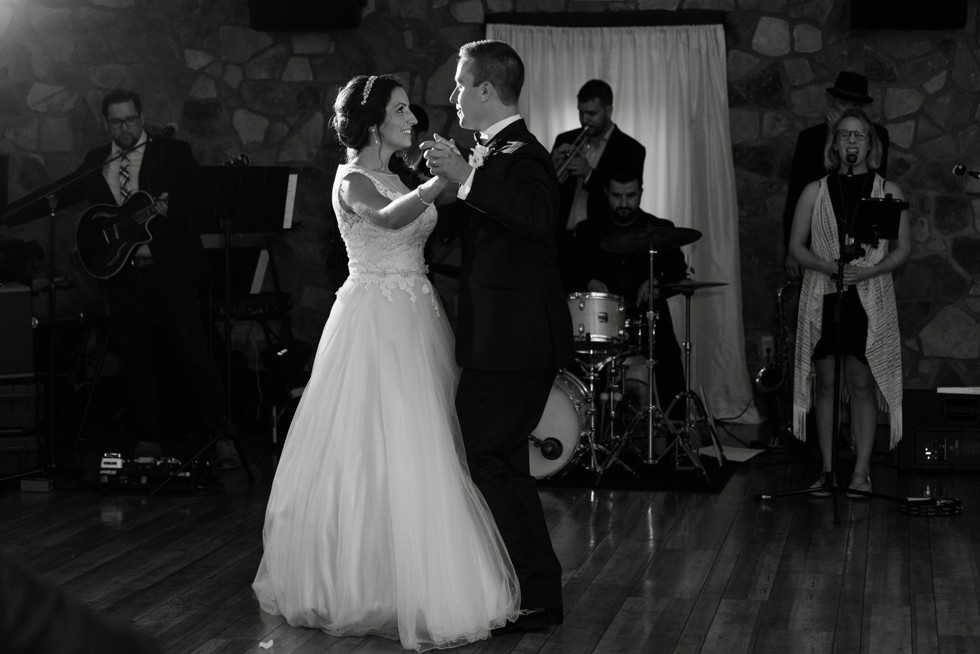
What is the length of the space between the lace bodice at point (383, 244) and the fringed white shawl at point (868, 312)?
2498 mm

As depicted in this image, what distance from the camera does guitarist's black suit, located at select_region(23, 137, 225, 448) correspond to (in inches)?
253

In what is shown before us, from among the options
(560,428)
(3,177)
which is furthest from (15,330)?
(560,428)

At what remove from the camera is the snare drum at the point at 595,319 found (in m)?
6.15

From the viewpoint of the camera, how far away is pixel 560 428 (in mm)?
6098

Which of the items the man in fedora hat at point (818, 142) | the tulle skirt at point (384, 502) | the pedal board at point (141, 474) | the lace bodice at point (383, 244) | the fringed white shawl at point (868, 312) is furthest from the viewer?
the man in fedora hat at point (818, 142)

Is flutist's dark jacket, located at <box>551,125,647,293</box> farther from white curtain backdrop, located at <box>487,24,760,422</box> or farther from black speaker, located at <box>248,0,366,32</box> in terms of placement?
black speaker, located at <box>248,0,366,32</box>

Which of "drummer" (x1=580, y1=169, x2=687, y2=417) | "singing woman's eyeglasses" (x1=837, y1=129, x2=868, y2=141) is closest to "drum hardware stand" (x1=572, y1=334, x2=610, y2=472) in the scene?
"drummer" (x1=580, y1=169, x2=687, y2=417)

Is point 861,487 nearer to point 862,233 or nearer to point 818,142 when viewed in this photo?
point 862,233

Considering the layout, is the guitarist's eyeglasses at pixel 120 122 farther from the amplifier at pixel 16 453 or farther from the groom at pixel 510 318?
the groom at pixel 510 318

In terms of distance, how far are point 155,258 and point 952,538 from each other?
4067 mm

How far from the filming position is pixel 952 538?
502 cm

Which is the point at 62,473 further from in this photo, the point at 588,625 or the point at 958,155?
the point at 958,155

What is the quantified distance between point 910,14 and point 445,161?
5.18m

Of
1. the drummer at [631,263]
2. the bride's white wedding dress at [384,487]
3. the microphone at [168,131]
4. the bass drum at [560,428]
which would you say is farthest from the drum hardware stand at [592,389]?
the bride's white wedding dress at [384,487]
